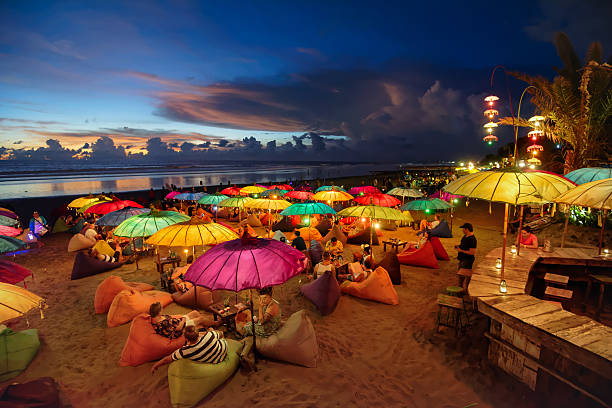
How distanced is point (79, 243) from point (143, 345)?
901cm

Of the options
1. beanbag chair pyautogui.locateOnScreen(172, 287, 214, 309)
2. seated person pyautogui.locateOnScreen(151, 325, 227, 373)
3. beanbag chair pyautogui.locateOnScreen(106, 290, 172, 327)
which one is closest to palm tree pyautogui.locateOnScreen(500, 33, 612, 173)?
beanbag chair pyautogui.locateOnScreen(172, 287, 214, 309)

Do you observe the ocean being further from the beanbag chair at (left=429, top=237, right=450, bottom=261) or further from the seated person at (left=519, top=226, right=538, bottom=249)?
the seated person at (left=519, top=226, right=538, bottom=249)

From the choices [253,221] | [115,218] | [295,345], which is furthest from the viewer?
[253,221]

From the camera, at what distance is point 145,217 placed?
8.18 m

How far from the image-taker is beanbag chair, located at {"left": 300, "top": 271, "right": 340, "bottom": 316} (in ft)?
22.3

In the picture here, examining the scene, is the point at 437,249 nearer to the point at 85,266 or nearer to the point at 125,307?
the point at 125,307

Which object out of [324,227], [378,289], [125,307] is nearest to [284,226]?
[324,227]

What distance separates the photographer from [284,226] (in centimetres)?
1501

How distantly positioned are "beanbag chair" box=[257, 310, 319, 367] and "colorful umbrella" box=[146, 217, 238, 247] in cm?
264

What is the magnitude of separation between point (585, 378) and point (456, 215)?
15.4 m

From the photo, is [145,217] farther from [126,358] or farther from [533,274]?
[533,274]

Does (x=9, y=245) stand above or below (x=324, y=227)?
above

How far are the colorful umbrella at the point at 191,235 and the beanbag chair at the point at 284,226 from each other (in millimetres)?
7875

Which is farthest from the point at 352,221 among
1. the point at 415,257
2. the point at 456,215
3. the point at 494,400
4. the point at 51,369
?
the point at 51,369
